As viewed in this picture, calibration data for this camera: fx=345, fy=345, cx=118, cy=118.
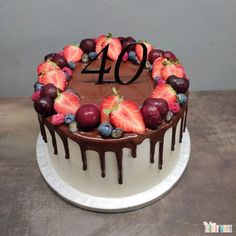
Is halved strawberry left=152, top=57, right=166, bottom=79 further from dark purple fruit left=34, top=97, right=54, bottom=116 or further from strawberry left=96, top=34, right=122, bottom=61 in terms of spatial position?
dark purple fruit left=34, top=97, right=54, bottom=116

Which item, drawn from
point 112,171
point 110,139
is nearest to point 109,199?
point 112,171

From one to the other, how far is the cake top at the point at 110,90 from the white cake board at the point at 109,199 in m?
0.39

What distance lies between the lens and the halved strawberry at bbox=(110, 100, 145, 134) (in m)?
1.52

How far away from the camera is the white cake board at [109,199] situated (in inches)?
67.7

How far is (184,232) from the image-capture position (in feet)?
5.28

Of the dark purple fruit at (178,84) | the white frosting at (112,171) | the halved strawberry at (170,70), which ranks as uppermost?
the halved strawberry at (170,70)

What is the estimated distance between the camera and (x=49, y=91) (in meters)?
1.68

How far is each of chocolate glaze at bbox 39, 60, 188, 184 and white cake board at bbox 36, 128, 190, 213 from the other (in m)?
0.13

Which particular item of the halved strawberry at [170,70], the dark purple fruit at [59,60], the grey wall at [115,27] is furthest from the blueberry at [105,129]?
the grey wall at [115,27]

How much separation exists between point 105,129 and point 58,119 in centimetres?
24

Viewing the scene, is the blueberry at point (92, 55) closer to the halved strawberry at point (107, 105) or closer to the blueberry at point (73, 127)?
the halved strawberry at point (107, 105)

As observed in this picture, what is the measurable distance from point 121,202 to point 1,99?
1.41 m

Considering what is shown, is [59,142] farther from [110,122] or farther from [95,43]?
[95,43]

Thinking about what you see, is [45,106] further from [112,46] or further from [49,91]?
[112,46]
